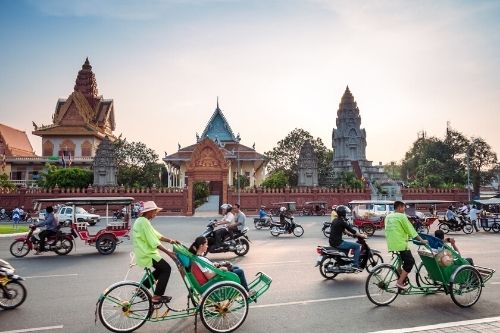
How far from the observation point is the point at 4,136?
57.2 metres

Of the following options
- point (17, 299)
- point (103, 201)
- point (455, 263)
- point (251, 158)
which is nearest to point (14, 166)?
point (251, 158)

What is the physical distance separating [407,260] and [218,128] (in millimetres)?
47611

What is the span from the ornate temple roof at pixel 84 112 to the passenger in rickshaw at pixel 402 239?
182ft

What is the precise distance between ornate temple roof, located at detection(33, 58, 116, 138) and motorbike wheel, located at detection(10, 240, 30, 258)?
46549 millimetres

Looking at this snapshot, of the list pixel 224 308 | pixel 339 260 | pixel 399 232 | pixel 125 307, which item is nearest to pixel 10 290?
pixel 125 307

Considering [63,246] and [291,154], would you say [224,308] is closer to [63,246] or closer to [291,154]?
[63,246]

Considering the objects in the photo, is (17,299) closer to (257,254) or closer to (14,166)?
(257,254)

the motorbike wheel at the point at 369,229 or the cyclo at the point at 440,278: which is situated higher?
the cyclo at the point at 440,278

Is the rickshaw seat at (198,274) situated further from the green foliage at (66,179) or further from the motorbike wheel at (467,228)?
the green foliage at (66,179)

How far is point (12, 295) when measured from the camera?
21.5 feet

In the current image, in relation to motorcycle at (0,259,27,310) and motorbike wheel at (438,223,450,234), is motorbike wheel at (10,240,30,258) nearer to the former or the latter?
motorcycle at (0,259,27,310)

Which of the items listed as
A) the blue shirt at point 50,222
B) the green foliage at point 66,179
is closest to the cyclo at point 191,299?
the blue shirt at point 50,222

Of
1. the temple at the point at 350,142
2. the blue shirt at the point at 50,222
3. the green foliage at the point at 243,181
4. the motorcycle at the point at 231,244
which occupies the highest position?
the temple at the point at 350,142

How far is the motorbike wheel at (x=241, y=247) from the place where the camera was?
40.4ft
